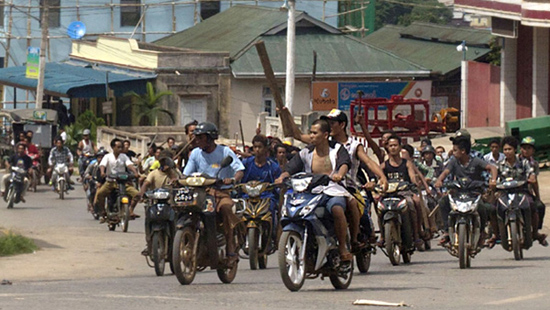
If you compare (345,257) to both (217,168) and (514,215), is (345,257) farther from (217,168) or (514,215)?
(514,215)

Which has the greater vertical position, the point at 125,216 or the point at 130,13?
the point at 130,13

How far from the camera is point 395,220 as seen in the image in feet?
51.5

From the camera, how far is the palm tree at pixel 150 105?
181 ft

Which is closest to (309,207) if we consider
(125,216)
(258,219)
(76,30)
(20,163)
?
(258,219)

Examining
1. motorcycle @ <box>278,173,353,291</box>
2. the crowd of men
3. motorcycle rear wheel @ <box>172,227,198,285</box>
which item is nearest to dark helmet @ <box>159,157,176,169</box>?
the crowd of men

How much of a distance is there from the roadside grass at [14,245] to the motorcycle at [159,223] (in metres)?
4.29

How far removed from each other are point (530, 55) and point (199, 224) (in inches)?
1124

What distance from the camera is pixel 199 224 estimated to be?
13.5 m

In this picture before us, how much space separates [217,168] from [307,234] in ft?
7.52

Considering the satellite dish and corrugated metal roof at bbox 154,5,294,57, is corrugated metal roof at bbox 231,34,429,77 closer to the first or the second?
corrugated metal roof at bbox 154,5,294,57

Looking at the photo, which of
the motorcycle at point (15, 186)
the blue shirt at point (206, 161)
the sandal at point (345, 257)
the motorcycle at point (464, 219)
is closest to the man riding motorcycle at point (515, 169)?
the motorcycle at point (464, 219)

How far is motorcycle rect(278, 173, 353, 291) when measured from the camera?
11859mm

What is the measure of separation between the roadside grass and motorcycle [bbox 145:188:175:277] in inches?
169

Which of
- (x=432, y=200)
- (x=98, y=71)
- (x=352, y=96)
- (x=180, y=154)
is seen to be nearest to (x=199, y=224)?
(x=180, y=154)
